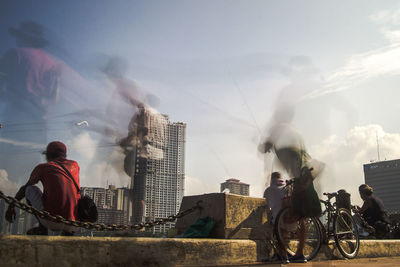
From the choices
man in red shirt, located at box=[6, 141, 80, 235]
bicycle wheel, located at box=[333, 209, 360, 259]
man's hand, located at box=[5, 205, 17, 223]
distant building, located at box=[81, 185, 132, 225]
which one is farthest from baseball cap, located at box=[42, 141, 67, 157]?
distant building, located at box=[81, 185, 132, 225]

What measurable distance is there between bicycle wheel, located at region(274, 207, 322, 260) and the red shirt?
10.9ft

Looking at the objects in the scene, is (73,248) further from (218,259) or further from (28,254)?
(218,259)

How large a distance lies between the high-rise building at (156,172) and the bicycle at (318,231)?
161048 millimetres

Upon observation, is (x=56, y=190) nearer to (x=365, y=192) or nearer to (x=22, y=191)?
(x=22, y=191)

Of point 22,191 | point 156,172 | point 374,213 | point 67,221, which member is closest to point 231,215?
point 67,221

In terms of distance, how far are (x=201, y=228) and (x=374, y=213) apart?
625 cm

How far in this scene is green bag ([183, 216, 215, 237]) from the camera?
5.77 meters

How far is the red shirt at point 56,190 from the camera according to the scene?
5090 mm

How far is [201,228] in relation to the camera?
5.92 metres

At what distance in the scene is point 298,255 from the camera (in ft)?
19.7

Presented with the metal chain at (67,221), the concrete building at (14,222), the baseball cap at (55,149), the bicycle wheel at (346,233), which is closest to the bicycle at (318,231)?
the bicycle wheel at (346,233)

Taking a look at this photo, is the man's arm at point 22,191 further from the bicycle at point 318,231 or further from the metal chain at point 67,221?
the bicycle at point 318,231

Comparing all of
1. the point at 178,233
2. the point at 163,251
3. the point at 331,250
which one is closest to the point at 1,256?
the point at 163,251

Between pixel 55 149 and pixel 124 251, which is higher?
pixel 55 149
